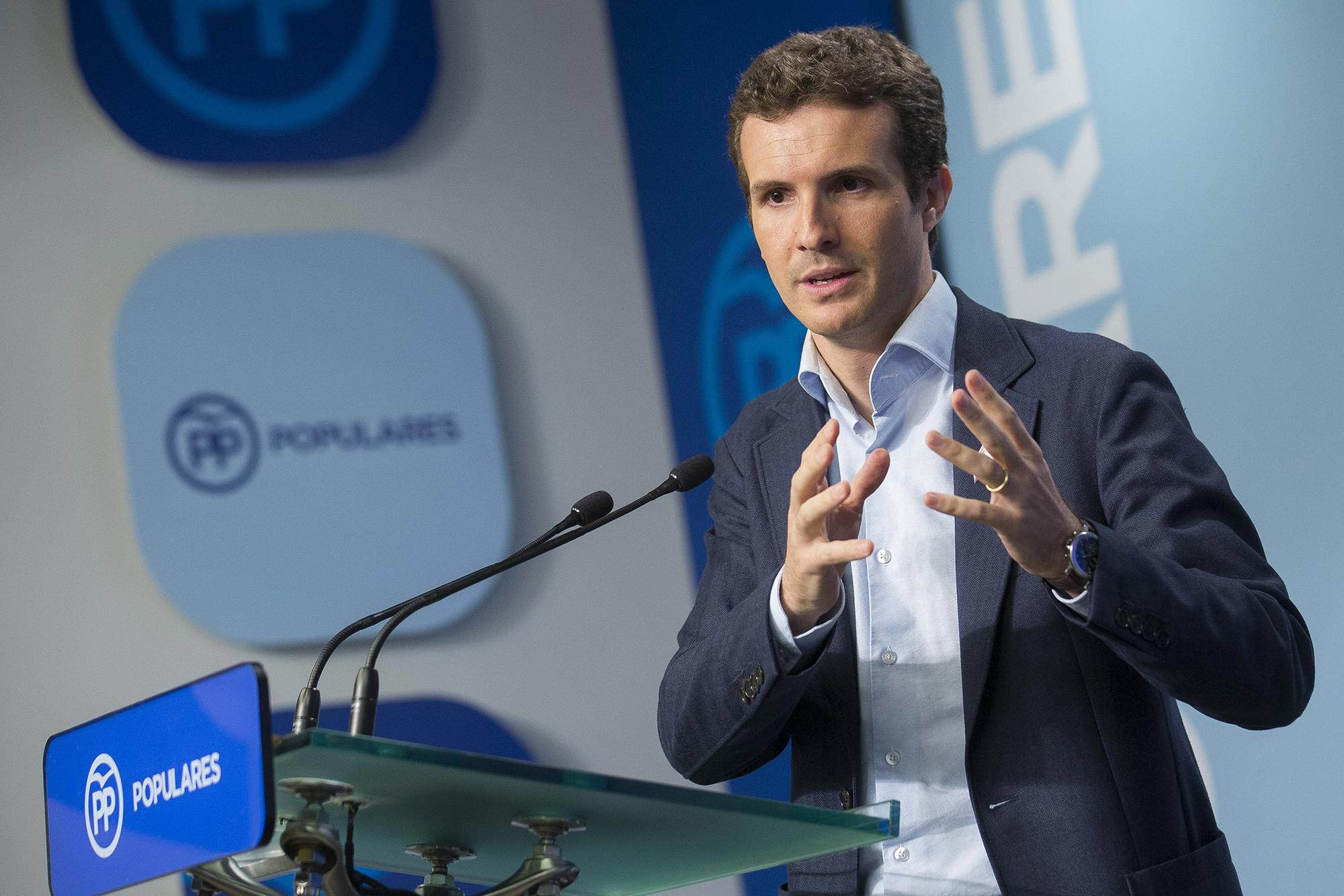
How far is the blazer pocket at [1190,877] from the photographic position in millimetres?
1436

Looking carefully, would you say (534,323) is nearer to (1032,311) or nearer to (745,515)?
(1032,311)

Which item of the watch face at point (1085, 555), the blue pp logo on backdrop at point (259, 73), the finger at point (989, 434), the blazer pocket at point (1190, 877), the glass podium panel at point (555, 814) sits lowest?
the blazer pocket at point (1190, 877)

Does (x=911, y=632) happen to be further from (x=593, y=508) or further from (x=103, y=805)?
(x=103, y=805)

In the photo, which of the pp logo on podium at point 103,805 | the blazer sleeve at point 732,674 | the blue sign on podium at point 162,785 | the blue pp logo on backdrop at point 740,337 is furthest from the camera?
the blue pp logo on backdrop at point 740,337

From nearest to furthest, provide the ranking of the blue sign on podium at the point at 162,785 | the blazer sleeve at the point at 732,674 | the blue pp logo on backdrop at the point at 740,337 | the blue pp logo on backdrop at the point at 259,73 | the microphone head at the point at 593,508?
the blue sign on podium at the point at 162,785 < the blazer sleeve at the point at 732,674 < the microphone head at the point at 593,508 < the blue pp logo on backdrop at the point at 259,73 < the blue pp logo on backdrop at the point at 740,337

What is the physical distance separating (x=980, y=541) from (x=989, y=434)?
0.32m

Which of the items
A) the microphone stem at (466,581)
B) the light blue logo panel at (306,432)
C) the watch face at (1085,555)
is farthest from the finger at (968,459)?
the light blue logo panel at (306,432)

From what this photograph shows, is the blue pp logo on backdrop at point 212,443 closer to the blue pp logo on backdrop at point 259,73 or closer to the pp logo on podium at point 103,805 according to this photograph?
the blue pp logo on backdrop at point 259,73

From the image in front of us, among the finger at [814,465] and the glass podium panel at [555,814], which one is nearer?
the glass podium panel at [555,814]

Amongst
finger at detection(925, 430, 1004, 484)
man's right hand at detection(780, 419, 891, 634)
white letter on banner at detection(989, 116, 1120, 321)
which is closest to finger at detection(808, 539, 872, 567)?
man's right hand at detection(780, 419, 891, 634)

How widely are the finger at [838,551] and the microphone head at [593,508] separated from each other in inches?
14.1

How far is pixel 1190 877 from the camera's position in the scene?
4.76ft

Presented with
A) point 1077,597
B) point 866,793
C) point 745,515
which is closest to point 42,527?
point 745,515

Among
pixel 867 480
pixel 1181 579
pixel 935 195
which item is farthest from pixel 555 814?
pixel 935 195
